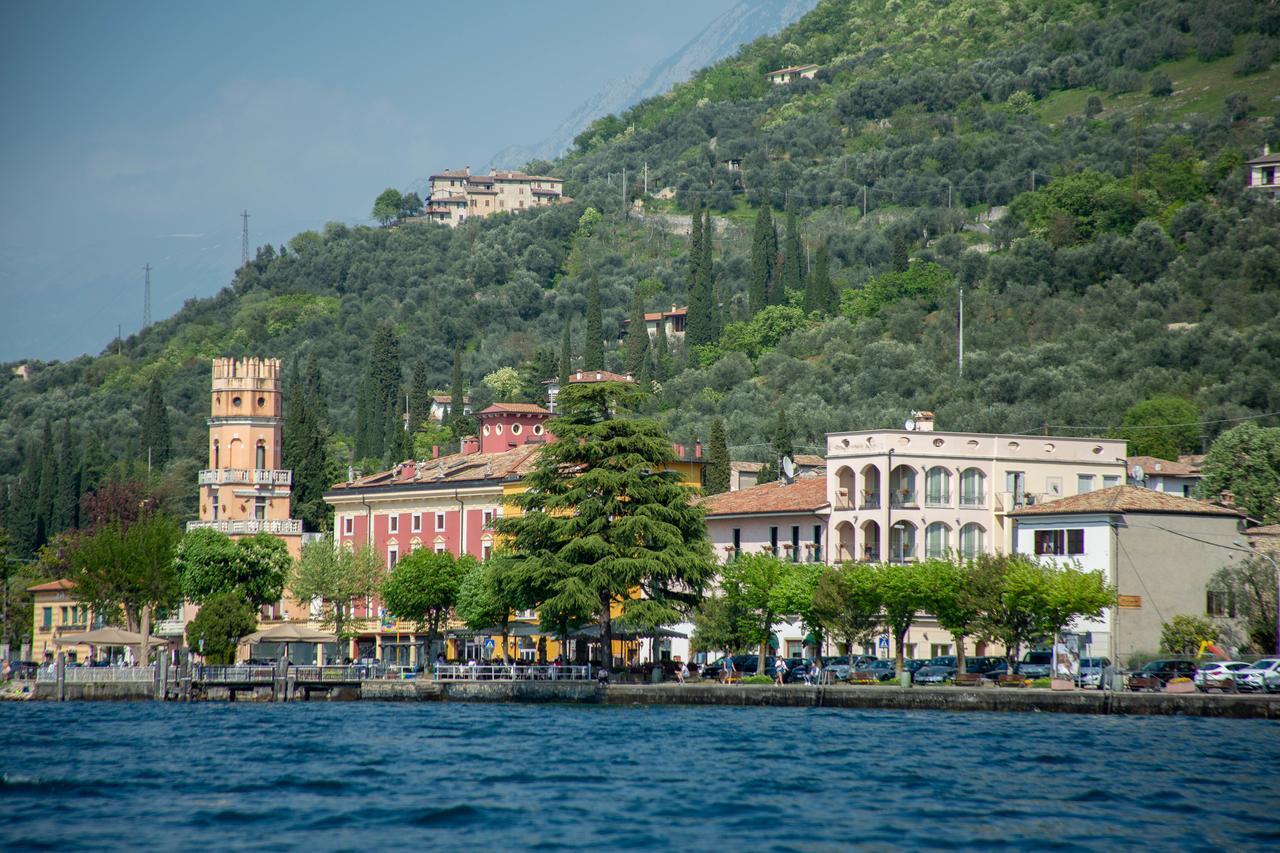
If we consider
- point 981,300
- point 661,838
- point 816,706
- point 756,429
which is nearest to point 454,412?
point 756,429

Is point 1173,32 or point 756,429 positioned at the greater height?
point 1173,32

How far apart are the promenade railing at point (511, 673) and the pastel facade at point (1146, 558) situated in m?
18.7

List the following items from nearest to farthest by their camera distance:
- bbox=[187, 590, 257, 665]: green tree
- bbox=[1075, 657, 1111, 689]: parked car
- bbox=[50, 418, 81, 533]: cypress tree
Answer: bbox=[1075, 657, 1111, 689]: parked car < bbox=[187, 590, 257, 665]: green tree < bbox=[50, 418, 81, 533]: cypress tree

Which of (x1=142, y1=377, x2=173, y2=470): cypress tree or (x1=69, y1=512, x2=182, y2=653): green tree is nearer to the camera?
(x1=69, y1=512, x2=182, y2=653): green tree

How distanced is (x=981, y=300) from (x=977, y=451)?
6489 centimetres

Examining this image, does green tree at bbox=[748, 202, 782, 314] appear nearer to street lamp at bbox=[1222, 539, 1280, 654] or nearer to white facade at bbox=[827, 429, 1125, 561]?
white facade at bbox=[827, 429, 1125, 561]

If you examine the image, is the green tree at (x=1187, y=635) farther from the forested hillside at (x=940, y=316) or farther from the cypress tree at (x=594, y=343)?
the cypress tree at (x=594, y=343)

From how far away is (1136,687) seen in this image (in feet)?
187

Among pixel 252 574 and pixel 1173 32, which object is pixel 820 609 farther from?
pixel 1173 32

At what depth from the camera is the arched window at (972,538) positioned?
2955 inches

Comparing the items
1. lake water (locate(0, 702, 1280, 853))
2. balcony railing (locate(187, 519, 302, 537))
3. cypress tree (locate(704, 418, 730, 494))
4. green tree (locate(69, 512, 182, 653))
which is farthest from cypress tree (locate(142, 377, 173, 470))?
lake water (locate(0, 702, 1280, 853))

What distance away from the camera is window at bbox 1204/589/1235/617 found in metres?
64.8

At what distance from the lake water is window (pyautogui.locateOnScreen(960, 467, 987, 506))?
21.7 metres

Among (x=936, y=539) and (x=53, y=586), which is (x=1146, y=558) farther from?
(x=53, y=586)
